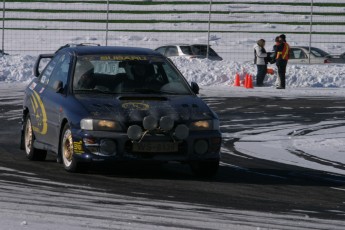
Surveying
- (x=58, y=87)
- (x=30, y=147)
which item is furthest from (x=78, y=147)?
(x=30, y=147)

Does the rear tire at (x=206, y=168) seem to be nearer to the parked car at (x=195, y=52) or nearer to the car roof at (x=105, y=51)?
the car roof at (x=105, y=51)

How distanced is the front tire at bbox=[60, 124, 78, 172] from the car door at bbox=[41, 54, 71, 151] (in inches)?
8.2

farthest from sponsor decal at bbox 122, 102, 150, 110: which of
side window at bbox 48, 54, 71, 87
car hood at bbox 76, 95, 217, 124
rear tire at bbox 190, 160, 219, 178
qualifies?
side window at bbox 48, 54, 71, 87

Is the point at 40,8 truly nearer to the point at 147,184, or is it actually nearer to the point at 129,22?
the point at 129,22

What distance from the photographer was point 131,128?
11.7m

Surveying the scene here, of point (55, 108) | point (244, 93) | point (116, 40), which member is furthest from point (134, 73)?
point (116, 40)

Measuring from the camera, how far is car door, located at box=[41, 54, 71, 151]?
12.6 metres

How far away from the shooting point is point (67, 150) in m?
12.3

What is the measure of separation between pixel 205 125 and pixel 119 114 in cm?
95

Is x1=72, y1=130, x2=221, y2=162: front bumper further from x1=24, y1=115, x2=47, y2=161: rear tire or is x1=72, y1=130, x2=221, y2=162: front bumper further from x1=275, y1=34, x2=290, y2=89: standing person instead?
x1=275, y1=34, x2=290, y2=89: standing person

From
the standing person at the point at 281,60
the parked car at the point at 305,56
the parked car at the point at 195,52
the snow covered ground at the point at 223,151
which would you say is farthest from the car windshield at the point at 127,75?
the parked car at the point at 305,56

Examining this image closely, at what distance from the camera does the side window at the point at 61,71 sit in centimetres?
1311

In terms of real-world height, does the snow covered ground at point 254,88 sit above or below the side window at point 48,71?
below

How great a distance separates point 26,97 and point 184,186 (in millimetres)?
3672
